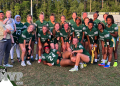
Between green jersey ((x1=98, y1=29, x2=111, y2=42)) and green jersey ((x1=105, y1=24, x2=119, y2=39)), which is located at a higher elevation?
green jersey ((x1=105, y1=24, x2=119, y2=39))

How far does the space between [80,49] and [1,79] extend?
250 centimetres

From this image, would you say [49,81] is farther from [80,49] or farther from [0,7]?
[0,7]

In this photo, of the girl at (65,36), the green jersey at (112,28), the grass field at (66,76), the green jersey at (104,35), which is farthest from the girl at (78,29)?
the grass field at (66,76)

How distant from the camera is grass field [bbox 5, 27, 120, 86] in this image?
148 inches

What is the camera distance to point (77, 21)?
18.4 feet

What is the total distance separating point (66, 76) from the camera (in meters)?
4.24

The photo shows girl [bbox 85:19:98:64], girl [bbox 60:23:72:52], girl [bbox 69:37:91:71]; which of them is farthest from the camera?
girl [bbox 60:23:72:52]

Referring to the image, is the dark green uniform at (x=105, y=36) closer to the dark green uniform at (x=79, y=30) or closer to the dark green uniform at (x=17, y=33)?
the dark green uniform at (x=79, y=30)

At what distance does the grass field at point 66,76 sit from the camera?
3771 mm

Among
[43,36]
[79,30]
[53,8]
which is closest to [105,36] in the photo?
[79,30]

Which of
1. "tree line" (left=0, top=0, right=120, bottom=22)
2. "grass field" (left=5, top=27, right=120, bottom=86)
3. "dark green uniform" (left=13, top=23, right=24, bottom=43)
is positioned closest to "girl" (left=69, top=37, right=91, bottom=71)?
"grass field" (left=5, top=27, right=120, bottom=86)

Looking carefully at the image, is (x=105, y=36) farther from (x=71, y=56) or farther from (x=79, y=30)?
(x=71, y=56)

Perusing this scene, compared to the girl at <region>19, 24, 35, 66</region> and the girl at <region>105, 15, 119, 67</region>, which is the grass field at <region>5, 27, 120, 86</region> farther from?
the girl at <region>105, 15, 119, 67</region>

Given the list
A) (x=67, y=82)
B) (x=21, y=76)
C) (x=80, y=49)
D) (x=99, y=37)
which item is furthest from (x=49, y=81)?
(x=99, y=37)
